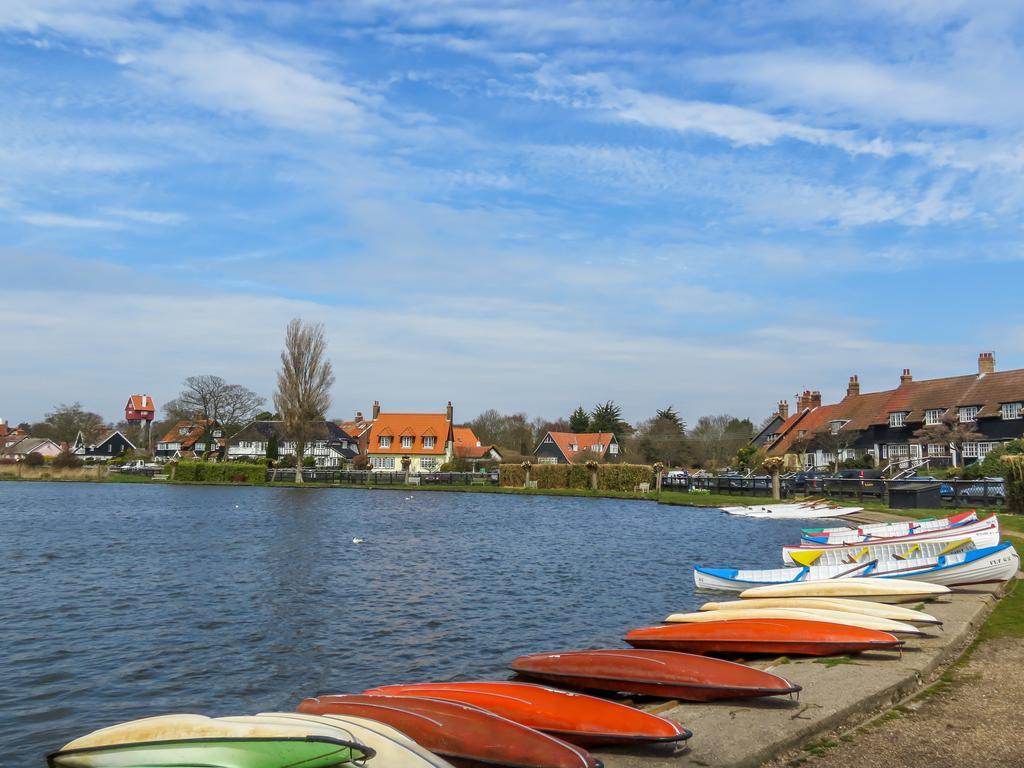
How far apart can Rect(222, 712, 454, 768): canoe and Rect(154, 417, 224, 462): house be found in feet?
308

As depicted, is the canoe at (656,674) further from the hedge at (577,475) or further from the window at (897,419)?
the window at (897,419)

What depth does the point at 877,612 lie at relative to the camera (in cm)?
1219

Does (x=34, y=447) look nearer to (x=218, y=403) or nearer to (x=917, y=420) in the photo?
(x=218, y=403)

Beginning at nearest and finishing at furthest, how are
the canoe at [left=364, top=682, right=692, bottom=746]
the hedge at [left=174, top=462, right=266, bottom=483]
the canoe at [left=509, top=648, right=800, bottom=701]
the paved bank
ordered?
the paved bank
the canoe at [left=364, top=682, right=692, bottom=746]
the canoe at [left=509, top=648, right=800, bottom=701]
the hedge at [left=174, top=462, right=266, bottom=483]

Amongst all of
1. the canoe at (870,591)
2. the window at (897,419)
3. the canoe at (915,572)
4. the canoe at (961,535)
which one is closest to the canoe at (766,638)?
the canoe at (870,591)

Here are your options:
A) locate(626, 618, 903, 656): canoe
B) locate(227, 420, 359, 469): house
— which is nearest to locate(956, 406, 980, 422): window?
locate(626, 618, 903, 656): canoe

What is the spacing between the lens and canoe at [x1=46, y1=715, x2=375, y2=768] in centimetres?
643

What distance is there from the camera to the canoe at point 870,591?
1453 centimetres

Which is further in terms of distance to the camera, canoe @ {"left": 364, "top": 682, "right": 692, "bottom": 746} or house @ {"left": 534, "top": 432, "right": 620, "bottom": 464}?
house @ {"left": 534, "top": 432, "right": 620, "bottom": 464}

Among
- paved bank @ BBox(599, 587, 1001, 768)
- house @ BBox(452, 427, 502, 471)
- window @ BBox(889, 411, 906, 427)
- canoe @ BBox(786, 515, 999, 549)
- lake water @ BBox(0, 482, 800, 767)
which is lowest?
lake water @ BBox(0, 482, 800, 767)

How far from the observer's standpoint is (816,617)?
1216cm

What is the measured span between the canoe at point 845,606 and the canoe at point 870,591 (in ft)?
2.00

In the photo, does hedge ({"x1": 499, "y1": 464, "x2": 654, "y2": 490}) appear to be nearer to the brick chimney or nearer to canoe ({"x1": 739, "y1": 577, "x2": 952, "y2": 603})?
the brick chimney

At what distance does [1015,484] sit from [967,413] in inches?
1182
